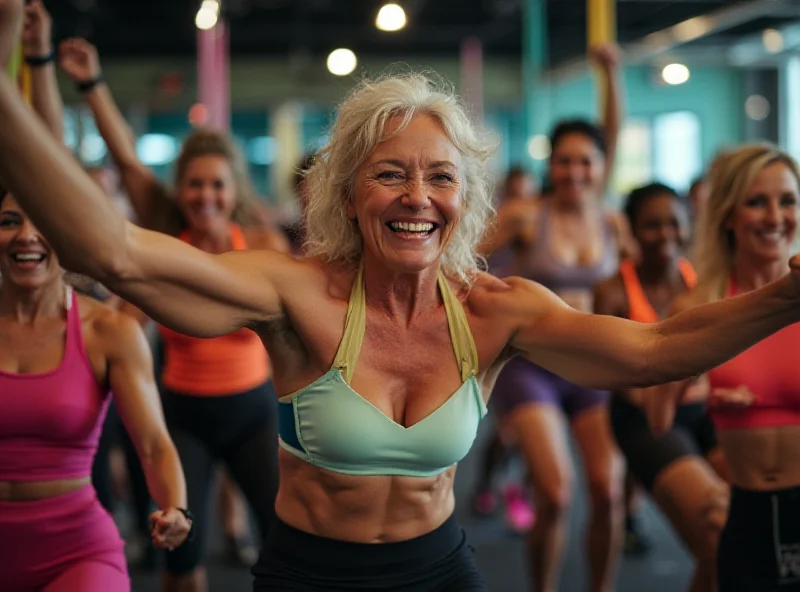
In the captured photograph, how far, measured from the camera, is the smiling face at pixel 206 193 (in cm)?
372

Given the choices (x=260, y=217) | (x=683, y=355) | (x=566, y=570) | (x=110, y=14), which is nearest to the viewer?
(x=683, y=355)

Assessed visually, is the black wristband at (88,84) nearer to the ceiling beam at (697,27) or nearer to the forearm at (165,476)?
the forearm at (165,476)

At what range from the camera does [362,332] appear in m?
2.04

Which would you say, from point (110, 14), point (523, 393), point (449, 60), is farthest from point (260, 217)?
point (449, 60)

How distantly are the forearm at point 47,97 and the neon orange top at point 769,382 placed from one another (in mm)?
2060

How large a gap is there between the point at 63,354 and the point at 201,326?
35.4 inches

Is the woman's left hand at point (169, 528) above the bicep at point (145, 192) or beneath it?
beneath

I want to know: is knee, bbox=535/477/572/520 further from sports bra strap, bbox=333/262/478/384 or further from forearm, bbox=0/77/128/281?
forearm, bbox=0/77/128/281

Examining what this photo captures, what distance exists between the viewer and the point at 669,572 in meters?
4.84

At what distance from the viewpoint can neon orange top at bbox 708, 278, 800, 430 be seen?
2.56 meters

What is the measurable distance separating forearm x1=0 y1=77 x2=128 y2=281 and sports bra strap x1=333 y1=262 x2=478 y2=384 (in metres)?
0.62

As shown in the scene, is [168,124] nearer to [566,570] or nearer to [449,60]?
[449,60]

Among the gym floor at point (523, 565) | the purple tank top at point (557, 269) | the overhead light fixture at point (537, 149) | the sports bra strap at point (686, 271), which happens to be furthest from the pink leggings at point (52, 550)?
the overhead light fixture at point (537, 149)

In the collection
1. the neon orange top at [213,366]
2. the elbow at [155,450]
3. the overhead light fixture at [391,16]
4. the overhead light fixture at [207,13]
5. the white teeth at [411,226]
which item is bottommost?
the elbow at [155,450]
